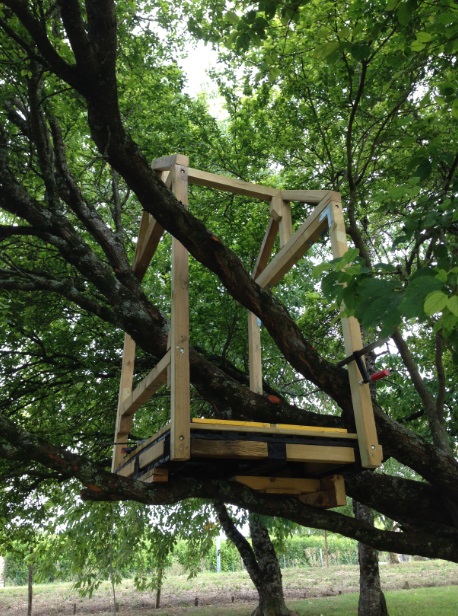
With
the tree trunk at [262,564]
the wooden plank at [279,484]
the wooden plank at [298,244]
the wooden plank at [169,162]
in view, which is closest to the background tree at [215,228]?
the wooden plank at [279,484]

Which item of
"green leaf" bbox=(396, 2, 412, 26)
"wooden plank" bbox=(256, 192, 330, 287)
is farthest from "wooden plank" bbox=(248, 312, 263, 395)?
"green leaf" bbox=(396, 2, 412, 26)

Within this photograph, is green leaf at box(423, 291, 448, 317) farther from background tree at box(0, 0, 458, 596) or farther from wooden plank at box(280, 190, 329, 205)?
wooden plank at box(280, 190, 329, 205)

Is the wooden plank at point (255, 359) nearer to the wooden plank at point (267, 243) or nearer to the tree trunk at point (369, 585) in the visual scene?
the wooden plank at point (267, 243)

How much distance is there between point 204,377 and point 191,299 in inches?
143

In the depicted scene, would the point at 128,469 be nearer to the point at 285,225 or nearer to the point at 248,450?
the point at 248,450

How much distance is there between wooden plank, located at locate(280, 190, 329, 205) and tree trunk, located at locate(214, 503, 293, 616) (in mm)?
6532

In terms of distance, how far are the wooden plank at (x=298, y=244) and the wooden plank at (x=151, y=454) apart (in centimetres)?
182

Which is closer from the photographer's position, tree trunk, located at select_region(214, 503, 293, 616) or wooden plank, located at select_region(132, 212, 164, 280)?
wooden plank, located at select_region(132, 212, 164, 280)

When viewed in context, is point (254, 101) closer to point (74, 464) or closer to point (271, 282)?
point (271, 282)

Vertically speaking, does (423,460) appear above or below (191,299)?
below

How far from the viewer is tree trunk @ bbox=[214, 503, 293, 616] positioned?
372 inches

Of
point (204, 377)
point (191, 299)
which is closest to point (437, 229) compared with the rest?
point (204, 377)

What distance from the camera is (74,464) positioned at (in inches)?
138

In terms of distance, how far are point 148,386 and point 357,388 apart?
1.53 metres
